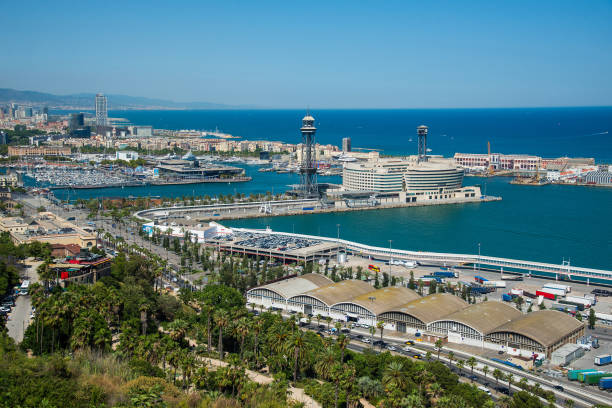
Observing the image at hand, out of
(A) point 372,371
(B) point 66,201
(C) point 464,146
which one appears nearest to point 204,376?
(A) point 372,371

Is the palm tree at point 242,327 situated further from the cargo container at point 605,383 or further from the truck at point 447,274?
the truck at point 447,274

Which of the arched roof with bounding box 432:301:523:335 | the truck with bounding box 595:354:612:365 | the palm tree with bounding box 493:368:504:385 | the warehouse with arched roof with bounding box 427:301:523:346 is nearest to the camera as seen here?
the palm tree with bounding box 493:368:504:385

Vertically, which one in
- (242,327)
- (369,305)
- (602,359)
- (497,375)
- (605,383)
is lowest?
(605,383)

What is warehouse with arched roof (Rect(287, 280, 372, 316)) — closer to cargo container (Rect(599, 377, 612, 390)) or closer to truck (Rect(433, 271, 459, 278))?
truck (Rect(433, 271, 459, 278))

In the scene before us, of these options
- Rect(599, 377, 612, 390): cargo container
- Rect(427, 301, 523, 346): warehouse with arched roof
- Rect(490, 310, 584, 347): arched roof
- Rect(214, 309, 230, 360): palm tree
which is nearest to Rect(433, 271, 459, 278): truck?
Rect(427, 301, 523, 346): warehouse with arched roof

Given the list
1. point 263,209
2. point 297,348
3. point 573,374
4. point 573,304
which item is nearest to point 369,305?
point 297,348

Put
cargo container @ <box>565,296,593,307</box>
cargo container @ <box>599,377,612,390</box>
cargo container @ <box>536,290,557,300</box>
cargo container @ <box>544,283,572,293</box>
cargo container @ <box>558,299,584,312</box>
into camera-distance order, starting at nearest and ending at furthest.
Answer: cargo container @ <box>599,377,612,390</box> → cargo container @ <box>558,299,584,312</box> → cargo container @ <box>565,296,593,307</box> → cargo container @ <box>536,290,557,300</box> → cargo container @ <box>544,283,572,293</box>

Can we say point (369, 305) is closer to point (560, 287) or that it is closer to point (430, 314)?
point (430, 314)
